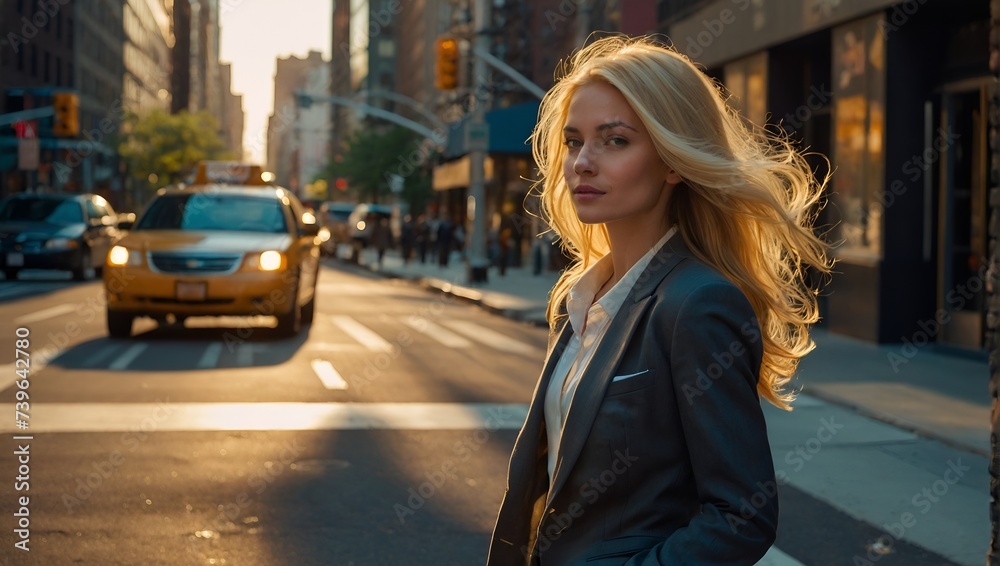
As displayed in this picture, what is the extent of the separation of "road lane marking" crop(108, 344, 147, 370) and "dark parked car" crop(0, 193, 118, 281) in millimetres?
12557

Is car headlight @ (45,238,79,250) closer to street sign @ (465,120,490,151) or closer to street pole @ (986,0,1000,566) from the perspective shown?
street sign @ (465,120,490,151)

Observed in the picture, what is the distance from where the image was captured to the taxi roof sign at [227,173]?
27047 millimetres

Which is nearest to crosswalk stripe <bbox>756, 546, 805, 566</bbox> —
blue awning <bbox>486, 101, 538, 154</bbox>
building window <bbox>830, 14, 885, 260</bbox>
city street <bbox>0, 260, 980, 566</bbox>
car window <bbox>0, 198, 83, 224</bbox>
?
city street <bbox>0, 260, 980, 566</bbox>

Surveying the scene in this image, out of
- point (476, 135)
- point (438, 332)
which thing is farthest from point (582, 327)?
point (476, 135)

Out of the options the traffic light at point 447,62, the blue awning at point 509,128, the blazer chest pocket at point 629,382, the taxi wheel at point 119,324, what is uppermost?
the traffic light at point 447,62

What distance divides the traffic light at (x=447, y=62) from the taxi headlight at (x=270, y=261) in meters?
12.8

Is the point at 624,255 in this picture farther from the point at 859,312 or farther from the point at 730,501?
the point at 859,312

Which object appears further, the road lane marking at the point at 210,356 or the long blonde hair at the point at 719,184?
the road lane marking at the point at 210,356

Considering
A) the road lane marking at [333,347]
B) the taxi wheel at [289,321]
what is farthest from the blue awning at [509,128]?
the road lane marking at [333,347]

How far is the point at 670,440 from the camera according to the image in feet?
6.86

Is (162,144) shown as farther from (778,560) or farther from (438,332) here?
(778,560)

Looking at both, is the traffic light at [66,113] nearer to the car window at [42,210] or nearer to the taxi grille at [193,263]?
the car window at [42,210]

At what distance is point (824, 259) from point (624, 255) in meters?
0.64

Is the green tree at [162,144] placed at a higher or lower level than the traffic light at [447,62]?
higher
